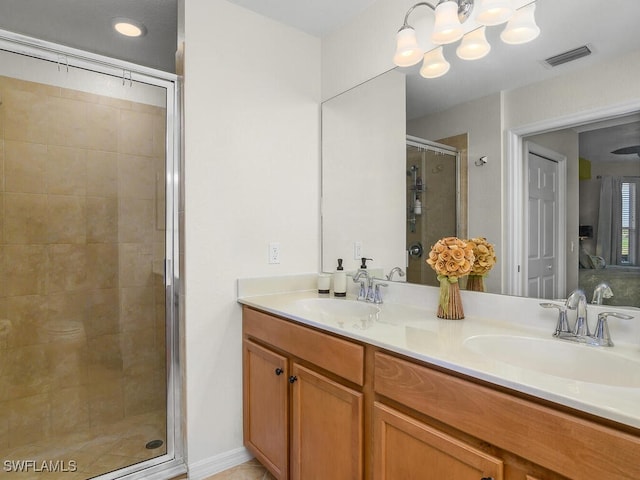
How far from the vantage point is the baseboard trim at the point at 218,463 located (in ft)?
5.85

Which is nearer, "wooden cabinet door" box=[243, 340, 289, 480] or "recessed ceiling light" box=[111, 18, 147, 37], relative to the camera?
"wooden cabinet door" box=[243, 340, 289, 480]

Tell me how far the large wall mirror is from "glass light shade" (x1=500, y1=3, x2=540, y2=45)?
32mm

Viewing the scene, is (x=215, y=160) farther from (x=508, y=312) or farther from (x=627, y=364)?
(x=627, y=364)

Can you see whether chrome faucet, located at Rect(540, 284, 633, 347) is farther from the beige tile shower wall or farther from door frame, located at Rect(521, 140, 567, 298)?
the beige tile shower wall

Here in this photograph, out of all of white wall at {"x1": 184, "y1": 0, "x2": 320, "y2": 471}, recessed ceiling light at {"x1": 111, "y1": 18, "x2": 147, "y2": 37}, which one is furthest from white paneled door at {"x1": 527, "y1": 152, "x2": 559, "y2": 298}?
recessed ceiling light at {"x1": 111, "y1": 18, "x2": 147, "y2": 37}

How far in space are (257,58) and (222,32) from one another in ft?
0.70

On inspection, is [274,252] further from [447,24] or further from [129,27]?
[129,27]

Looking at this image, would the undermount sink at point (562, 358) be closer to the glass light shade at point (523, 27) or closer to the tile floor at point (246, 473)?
the glass light shade at point (523, 27)

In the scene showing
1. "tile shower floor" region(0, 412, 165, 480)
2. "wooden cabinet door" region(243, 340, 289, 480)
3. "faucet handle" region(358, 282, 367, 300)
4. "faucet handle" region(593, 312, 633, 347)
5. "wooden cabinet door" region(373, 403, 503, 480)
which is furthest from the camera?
"faucet handle" region(358, 282, 367, 300)

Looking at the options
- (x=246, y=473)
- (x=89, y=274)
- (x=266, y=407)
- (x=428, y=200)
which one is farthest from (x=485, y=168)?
(x=89, y=274)

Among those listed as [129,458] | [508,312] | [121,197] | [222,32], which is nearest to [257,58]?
[222,32]

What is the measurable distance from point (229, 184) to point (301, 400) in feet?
3.57

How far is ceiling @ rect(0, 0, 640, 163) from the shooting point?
1187 mm

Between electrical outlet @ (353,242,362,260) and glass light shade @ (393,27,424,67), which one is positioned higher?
glass light shade @ (393,27,424,67)
